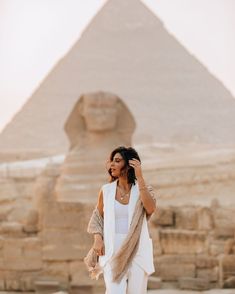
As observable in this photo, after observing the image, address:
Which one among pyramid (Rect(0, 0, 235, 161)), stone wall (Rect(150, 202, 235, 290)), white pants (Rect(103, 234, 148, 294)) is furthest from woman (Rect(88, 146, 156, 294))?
pyramid (Rect(0, 0, 235, 161))

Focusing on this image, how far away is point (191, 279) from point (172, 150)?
134 ft

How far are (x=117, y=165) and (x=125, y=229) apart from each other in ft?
1.27

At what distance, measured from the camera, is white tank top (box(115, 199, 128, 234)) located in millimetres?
7191

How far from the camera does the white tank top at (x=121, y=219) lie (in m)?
7.19

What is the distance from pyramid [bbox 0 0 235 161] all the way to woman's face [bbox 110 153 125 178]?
7291cm

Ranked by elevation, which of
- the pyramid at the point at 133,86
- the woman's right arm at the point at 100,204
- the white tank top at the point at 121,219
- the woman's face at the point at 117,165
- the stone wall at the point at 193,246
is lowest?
the stone wall at the point at 193,246

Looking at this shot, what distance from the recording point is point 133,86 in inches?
3462

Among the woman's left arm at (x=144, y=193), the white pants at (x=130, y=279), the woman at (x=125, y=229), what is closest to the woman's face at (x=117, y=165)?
the woman at (x=125, y=229)

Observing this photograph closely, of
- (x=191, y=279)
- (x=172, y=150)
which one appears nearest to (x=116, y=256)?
(x=191, y=279)

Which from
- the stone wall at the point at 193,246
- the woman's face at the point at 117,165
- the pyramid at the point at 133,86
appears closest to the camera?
the woman's face at the point at 117,165

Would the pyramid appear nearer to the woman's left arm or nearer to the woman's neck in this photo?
the woman's neck

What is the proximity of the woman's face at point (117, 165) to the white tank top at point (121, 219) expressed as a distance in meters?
0.21

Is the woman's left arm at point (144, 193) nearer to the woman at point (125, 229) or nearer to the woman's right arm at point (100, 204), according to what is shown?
the woman at point (125, 229)

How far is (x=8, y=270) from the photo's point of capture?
11.3 m
